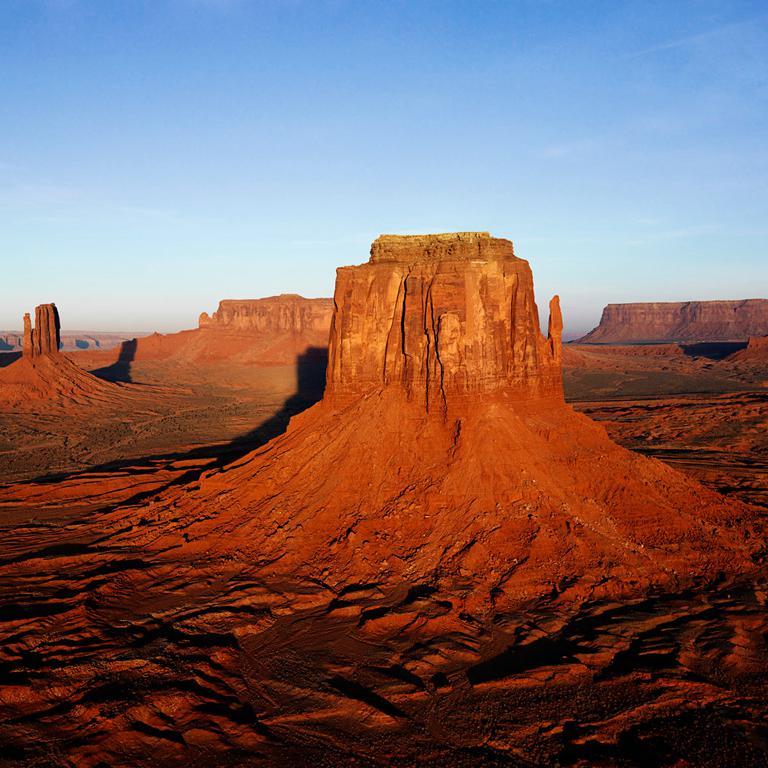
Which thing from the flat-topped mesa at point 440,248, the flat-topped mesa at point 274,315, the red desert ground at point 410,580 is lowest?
the red desert ground at point 410,580

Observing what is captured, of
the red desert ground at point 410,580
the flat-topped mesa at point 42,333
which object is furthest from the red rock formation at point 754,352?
the flat-topped mesa at point 42,333

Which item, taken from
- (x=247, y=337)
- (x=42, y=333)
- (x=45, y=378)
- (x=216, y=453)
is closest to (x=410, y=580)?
(x=216, y=453)

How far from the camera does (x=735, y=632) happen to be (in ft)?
50.0

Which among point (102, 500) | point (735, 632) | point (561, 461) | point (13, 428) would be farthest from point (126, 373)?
point (735, 632)

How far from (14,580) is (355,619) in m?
12.9

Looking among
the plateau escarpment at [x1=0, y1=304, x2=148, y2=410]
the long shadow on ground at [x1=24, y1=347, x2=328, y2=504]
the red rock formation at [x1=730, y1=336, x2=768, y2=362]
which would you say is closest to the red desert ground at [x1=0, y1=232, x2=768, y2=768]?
the long shadow on ground at [x1=24, y1=347, x2=328, y2=504]

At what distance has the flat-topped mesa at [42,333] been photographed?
71.6 m

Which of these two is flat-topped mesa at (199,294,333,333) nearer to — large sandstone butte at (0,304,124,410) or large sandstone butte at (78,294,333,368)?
large sandstone butte at (78,294,333,368)

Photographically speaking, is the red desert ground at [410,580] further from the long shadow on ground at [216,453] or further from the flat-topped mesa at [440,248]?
the long shadow on ground at [216,453]

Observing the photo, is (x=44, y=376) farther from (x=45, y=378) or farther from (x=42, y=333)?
(x=42, y=333)

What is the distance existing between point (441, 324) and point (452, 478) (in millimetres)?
6224

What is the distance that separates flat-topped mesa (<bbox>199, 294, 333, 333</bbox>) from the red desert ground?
84.2m

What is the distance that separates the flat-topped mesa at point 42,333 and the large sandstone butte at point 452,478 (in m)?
58.3

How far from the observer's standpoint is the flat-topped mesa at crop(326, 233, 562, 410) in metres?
22.9
